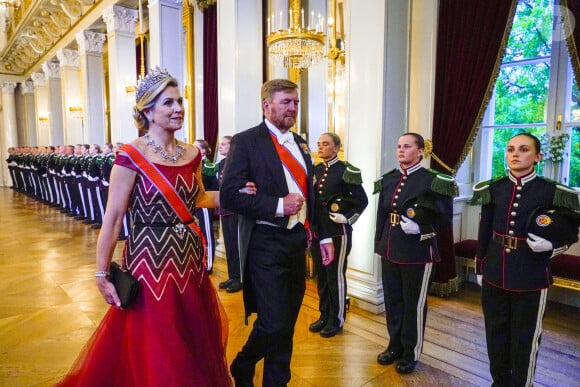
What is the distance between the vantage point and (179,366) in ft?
5.27

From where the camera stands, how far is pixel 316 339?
3016 millimetres

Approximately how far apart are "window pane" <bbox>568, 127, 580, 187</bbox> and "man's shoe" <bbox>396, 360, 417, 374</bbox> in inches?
96.5

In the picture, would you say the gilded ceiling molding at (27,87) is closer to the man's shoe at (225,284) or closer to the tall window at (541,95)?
the man's shoe at (225,284)

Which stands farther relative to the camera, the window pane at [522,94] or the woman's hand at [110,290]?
the window pane at [522,94]

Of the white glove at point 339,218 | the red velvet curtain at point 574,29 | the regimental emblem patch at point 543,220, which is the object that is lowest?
the white glove at point 339,218

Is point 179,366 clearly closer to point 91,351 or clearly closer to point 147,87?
point 91,351

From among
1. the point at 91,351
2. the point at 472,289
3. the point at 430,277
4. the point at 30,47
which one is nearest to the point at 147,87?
the point at 91,351

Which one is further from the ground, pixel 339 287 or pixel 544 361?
pixel 339 287

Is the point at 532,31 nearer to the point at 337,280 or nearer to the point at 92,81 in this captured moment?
the point at 337,280

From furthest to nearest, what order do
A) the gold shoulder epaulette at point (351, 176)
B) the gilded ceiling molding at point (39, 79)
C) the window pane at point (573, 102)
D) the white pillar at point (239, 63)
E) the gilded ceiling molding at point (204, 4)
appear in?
the gilded ceiling molding at point (39, 79), the gilded ceiling molding at point (204, 4), the white pillar at point (239, 63), the window pane at point (573, 102), the gold shoulder epaulette at point (351, 176)

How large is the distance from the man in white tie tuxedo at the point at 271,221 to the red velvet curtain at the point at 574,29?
2.11 meters

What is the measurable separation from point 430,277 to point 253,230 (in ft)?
3.96

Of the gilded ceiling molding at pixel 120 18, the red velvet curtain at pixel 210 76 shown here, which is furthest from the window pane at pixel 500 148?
the gilded ceiling molding at pixel 120 18

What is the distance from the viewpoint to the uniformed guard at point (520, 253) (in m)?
2.01
